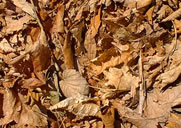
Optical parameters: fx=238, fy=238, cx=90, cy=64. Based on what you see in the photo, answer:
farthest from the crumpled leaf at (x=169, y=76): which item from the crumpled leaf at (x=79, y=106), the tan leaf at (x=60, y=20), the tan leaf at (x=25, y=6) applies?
the tan leaf at (x=25, y=6)

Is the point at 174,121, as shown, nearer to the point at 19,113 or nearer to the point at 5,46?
the point at 19,113

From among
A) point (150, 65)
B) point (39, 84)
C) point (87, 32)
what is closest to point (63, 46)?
point (87, 32)

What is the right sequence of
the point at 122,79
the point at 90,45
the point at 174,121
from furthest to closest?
the point at 90,45 < the point at 122,79 < the point at 174,121

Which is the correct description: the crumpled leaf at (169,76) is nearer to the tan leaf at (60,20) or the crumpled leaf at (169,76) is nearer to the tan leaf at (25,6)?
the tan leaf at (60,20)

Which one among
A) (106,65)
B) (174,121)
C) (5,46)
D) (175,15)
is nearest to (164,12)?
(175,15)

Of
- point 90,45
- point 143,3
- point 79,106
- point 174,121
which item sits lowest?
point 174,121

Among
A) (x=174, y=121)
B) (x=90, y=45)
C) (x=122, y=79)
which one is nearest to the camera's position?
(x=174, y=121)

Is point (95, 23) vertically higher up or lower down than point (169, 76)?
higher up

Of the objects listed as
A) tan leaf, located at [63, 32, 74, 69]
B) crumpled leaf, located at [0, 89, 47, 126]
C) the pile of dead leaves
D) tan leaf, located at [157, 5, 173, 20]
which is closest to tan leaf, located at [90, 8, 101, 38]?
the pile of dead leaves
